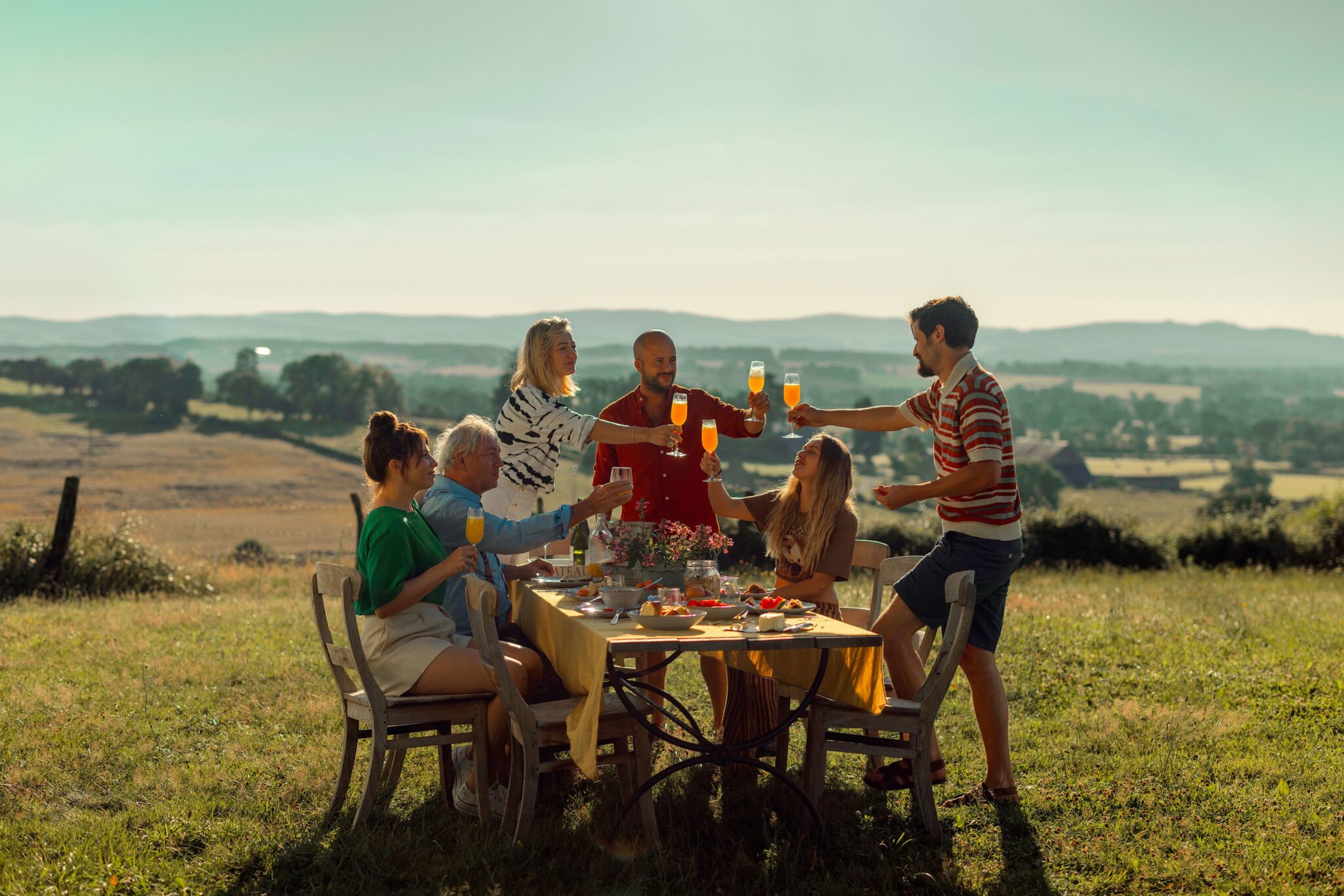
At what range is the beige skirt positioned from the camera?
14.1 feet

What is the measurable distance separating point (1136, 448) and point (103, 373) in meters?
65.3

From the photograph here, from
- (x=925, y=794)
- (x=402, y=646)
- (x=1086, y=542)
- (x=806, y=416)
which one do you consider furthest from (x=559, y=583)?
(x=1086, y=542)

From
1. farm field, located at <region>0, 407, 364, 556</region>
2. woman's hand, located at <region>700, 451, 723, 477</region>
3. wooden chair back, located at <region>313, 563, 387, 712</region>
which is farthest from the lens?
farm field, located at <region>0, 407, 364, 556</region>

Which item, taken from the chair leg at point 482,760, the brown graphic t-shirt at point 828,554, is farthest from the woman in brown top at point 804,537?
the chair leg at point 482,760

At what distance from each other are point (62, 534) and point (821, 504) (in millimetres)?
11074

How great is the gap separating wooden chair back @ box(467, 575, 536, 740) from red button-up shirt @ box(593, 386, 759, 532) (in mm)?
1788

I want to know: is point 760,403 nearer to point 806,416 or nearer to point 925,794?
point 806,416

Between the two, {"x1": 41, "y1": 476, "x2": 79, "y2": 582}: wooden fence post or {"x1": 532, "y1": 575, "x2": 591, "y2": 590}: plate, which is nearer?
{"x1": 532, "y1": 575, "x2": 591, "y2": 590}: plate

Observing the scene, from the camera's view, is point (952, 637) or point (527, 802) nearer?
point (527, 802)

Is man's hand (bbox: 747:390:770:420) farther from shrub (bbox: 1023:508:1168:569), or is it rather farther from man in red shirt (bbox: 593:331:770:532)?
shrub (bbox: 1023:508:1168:569)

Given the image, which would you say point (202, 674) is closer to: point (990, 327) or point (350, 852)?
point (350, 852)

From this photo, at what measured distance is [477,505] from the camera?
475 centimetres

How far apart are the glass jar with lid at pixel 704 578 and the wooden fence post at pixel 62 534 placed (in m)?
10.7

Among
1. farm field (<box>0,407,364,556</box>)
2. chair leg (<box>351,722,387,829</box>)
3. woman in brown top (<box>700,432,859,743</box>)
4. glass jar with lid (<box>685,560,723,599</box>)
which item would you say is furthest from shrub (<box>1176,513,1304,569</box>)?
farm field (<box>0,407,364,556</box>)
